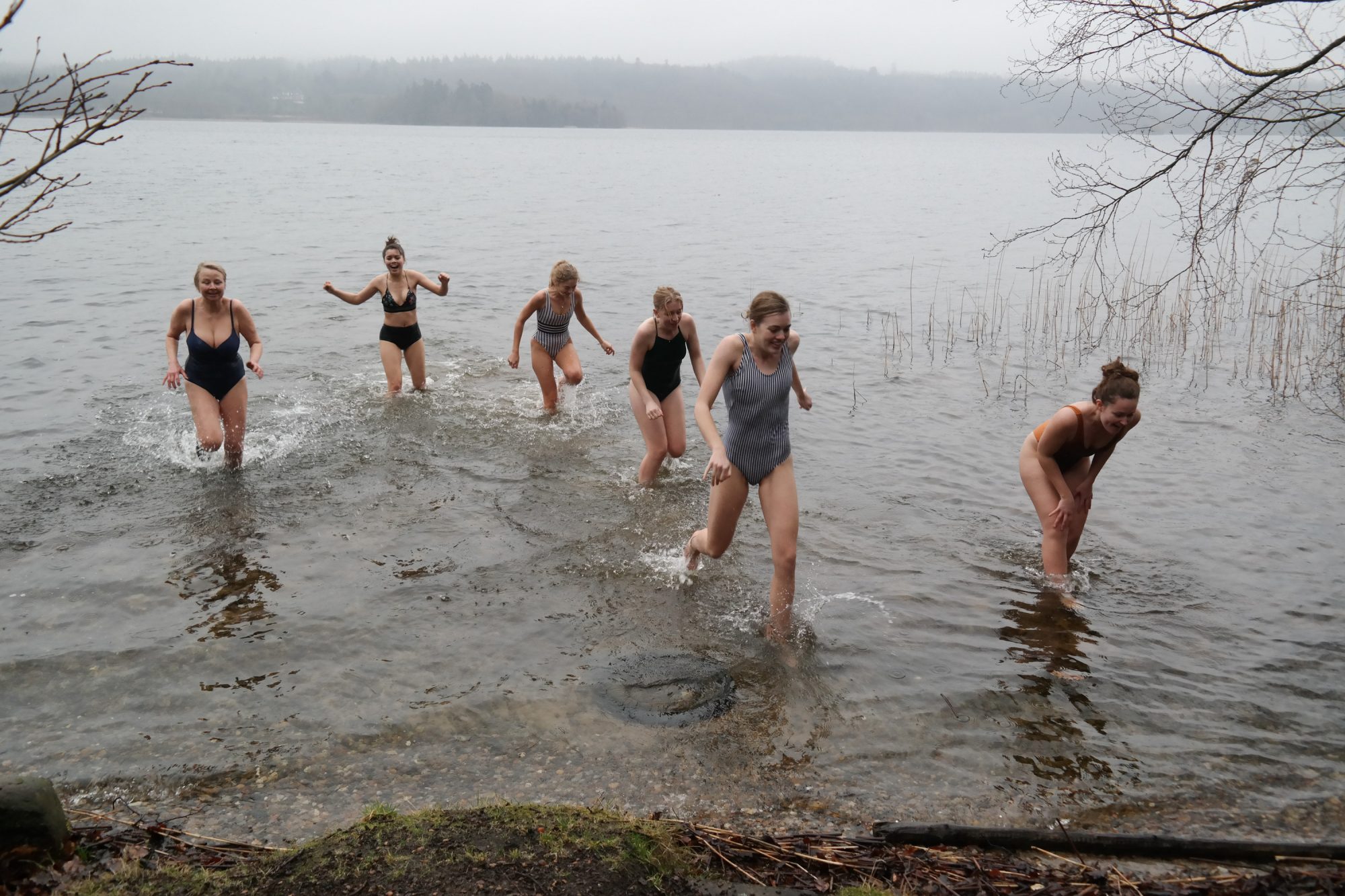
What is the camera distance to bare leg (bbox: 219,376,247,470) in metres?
9.80

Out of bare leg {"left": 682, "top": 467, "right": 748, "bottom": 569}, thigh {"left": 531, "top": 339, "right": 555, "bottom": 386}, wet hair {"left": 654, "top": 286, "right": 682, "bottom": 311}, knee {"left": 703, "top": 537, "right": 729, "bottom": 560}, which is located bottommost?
knee {"left": 703, "top": 537, "right": 729, "bottom": 560}

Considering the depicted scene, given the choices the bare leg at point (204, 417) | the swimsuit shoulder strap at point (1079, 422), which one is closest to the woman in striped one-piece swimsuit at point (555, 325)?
the bare leg at point (204, 417)

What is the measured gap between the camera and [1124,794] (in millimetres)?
5336

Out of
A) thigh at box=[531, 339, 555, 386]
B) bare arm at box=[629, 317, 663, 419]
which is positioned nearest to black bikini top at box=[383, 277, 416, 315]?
thigh at box=[531, 339, 555, 386]

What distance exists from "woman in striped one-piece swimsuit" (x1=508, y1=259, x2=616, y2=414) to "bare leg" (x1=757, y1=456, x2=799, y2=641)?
205 inches

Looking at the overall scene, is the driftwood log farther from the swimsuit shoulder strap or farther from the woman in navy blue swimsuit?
the woman in navy blue swimsuit

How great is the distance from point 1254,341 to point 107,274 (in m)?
24.7

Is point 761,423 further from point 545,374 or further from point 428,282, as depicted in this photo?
point 428,282

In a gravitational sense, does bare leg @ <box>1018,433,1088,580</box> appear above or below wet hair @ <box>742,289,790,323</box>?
below

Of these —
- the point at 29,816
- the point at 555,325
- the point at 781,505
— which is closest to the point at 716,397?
the point at 781,505

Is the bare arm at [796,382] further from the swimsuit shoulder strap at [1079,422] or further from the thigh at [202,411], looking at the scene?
the thigh at [202,411]

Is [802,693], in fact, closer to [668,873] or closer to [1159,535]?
[668,873]

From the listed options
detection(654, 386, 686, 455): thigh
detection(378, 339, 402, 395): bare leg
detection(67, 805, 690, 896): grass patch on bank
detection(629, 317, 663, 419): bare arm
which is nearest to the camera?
detection(67, 805, 690, 896): grass patch on bank

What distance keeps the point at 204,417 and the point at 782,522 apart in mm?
6283
